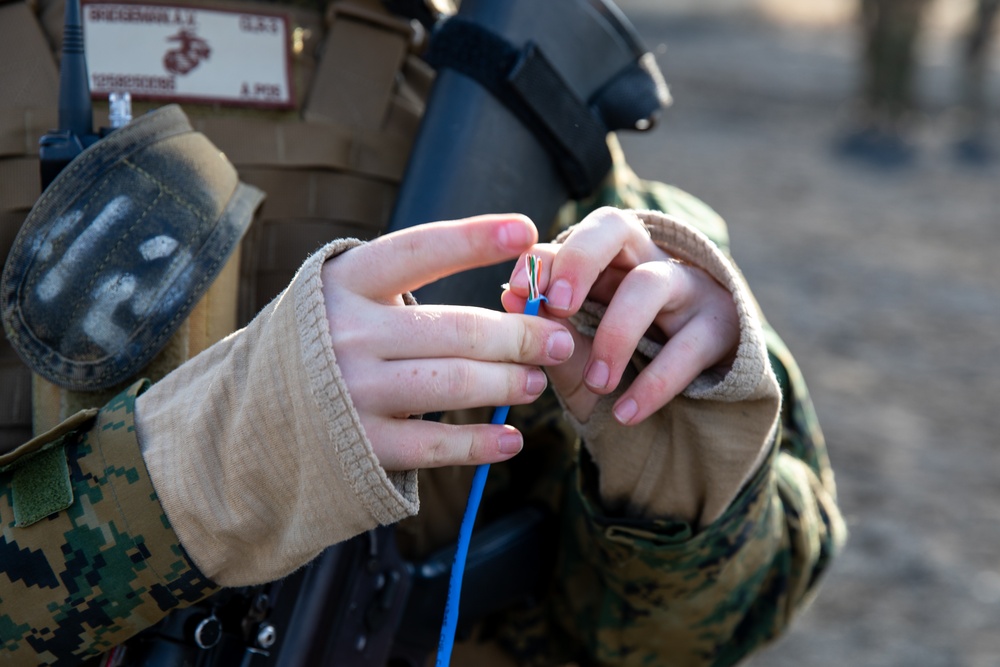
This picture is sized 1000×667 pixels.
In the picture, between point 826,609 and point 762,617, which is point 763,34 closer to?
point 826,609

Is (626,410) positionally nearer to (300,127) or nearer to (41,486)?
(41,486)

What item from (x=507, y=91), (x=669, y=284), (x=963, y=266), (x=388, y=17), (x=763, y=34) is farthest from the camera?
(x=763, y=34)

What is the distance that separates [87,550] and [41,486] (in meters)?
0.07

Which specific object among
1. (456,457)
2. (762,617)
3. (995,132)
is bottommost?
(995,132)

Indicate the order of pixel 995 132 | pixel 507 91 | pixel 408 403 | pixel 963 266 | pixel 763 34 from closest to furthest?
pixel 408 403 < pixel 507 91 < pixel 963 266 < pixel 995 132 < pixel 763 34

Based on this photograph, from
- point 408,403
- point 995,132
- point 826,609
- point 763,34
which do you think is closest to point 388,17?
point 408,403

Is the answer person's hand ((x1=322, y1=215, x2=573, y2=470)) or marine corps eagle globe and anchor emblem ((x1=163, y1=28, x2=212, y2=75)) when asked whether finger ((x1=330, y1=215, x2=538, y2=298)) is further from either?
marine corps eagle globe and anchor emblem ((x1=163, y1=28, x2=212, y2=75))

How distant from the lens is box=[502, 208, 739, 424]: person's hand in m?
0.96

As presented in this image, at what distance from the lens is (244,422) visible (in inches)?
35.0

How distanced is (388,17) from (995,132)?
9.48 m

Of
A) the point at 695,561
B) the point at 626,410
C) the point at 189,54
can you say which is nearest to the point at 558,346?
the point at 626,410

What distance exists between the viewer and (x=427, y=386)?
864 mm

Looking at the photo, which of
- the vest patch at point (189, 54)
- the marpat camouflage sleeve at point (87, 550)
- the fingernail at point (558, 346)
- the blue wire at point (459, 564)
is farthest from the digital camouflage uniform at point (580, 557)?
the vest patch at point (189, 54)

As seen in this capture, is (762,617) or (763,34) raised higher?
(762,617)
